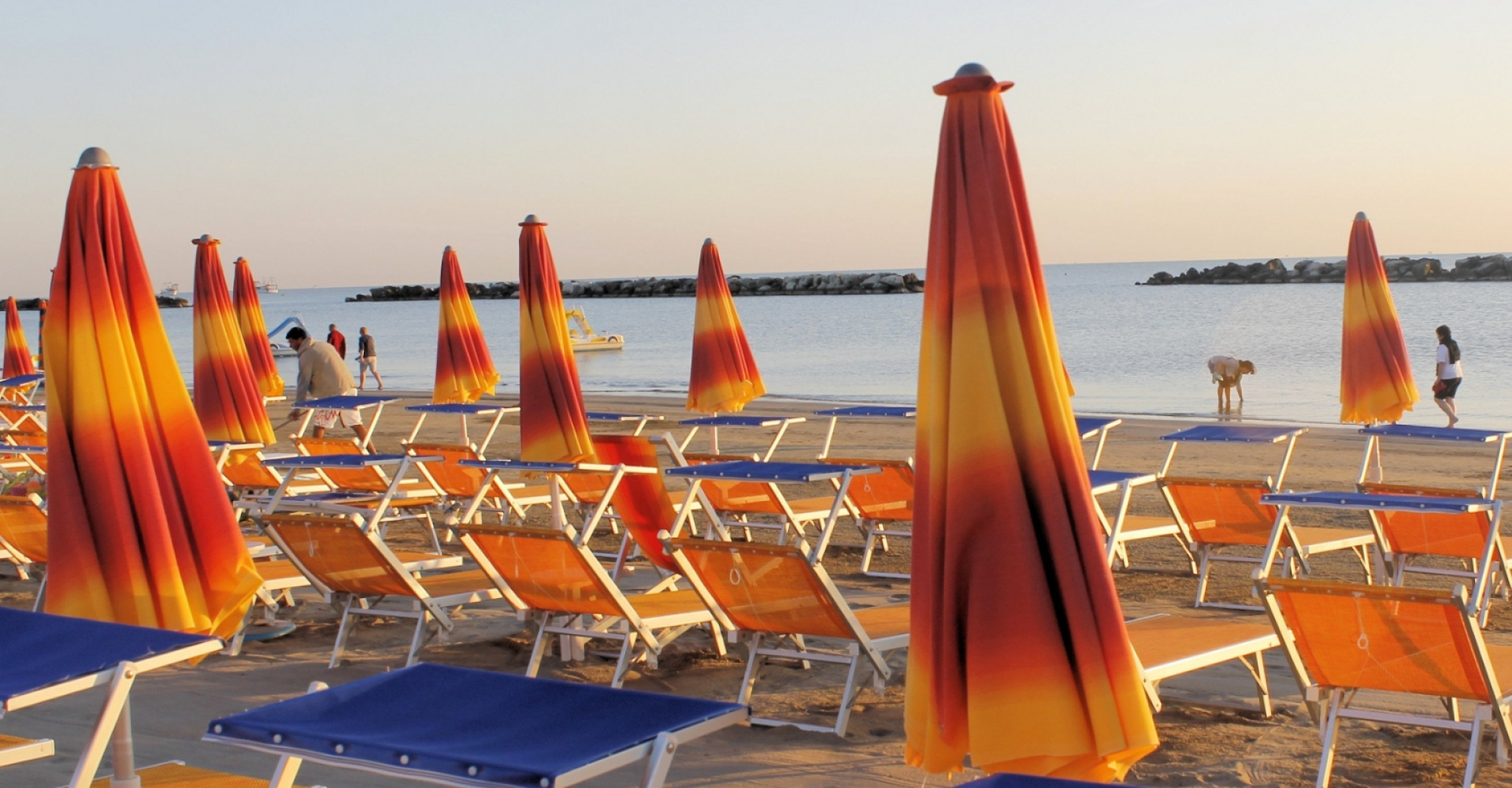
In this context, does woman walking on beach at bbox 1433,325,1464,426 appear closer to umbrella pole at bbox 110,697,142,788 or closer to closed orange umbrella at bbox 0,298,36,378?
umbrella pole at bbox 110,697,142,788

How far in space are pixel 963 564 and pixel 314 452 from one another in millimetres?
6753

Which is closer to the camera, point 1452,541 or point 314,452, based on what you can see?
point 1452,541

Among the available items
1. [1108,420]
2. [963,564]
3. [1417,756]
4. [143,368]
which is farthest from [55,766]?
[1108,420]

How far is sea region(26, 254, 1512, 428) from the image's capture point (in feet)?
85.5

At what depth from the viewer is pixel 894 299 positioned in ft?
304

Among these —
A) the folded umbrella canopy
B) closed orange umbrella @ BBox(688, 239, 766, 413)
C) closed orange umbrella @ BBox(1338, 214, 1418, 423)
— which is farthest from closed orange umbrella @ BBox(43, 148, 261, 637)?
closed orange umbrella @ BBox(1338, 214, 1418, 423)

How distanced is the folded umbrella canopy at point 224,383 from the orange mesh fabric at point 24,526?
1.26m

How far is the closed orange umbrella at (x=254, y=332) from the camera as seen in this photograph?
41.1ft

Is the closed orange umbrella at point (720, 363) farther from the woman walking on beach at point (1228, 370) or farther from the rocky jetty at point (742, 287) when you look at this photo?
the rocky jetty at point (742, 287)

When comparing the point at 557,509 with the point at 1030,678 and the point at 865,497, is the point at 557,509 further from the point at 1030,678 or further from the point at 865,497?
the point at 1030,678

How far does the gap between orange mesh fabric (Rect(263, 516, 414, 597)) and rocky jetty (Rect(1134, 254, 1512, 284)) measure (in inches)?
3501

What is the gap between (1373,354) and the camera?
8.52 metres

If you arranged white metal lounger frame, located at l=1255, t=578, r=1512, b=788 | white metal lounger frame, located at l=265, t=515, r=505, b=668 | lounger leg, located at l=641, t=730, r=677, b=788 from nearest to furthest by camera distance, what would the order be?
lounger leg, located at l=641, t=730, r=677, b=788
white metal lounger frame, located at l=1255, t=578, r=1512, b=788
white metal lounger frame, located at l=265, t=515, r=505, b=668

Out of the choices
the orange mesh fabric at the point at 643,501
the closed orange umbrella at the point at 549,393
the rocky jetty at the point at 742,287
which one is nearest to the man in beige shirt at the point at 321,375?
the closed orange umbrella at the point at 549,393
